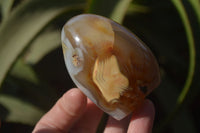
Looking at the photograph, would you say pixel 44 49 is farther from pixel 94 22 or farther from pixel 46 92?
pixel 94 22

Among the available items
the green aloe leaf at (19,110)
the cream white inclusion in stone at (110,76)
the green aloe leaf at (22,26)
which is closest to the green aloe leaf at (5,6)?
the green aloe leaf at (22,26)

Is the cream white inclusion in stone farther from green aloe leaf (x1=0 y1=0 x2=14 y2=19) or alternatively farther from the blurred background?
green aloe leaf (x1=0 y1=0 x2=14 y2=19)

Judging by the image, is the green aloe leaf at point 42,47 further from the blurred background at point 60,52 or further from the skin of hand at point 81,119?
the skin of hand at point 81,119

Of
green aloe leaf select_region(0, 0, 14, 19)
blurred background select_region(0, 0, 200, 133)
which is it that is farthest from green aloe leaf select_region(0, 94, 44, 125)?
green aloe leaf select_region(0, 0, 14, 19)

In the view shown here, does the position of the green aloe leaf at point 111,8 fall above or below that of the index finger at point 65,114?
above

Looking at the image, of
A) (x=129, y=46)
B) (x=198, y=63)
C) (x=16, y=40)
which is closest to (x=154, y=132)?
(x=198, y=63)

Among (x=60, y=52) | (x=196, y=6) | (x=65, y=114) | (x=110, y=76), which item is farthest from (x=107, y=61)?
(x=60, y=52)

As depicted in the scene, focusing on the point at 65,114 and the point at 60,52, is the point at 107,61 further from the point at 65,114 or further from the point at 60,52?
the point at 60,52
